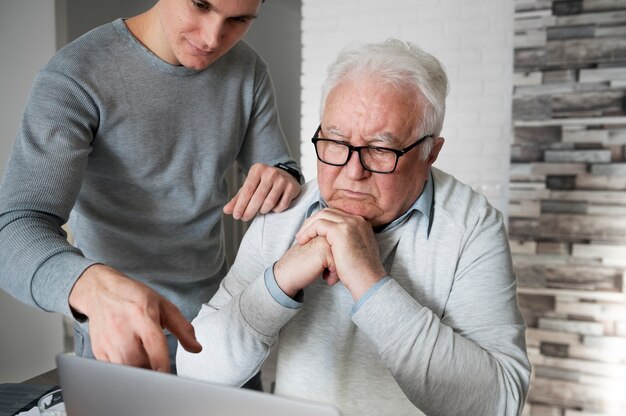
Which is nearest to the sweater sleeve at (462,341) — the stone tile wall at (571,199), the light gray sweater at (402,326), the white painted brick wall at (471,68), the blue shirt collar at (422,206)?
the light gray sweater at (402,326)

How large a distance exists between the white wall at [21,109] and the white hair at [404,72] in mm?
3135

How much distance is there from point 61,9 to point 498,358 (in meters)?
3.70

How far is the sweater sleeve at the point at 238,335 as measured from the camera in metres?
1.22

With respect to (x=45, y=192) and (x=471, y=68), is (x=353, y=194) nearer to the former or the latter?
(x=45, y=192)

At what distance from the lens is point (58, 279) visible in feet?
2.98

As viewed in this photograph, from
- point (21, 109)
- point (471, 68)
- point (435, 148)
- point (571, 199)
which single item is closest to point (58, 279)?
point (435, 148)

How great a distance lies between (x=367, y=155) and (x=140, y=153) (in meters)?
0.54

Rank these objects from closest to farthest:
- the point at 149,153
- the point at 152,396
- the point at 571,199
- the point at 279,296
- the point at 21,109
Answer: the point at 152,396 < the point at 279,296 < the point at 149,153 < the point at 571,199 < the point at 21,109

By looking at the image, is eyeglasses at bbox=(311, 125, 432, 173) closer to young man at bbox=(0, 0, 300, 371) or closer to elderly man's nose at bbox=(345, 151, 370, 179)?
elderly man's nose at bbox=(345, 151, 370, 179)

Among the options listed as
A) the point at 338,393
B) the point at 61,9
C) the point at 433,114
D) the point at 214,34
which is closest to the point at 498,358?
the point at 338,393

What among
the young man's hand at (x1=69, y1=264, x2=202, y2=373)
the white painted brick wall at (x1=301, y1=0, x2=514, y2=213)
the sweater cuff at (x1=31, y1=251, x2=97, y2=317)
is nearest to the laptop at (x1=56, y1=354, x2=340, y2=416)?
the young man's hand at (x1=69, y1=264, x2=202, y2=373)

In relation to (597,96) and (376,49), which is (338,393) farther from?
(597,96)

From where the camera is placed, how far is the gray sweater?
1188 mm

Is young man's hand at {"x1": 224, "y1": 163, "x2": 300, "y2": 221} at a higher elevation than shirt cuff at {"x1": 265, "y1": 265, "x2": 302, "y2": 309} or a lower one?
higher
